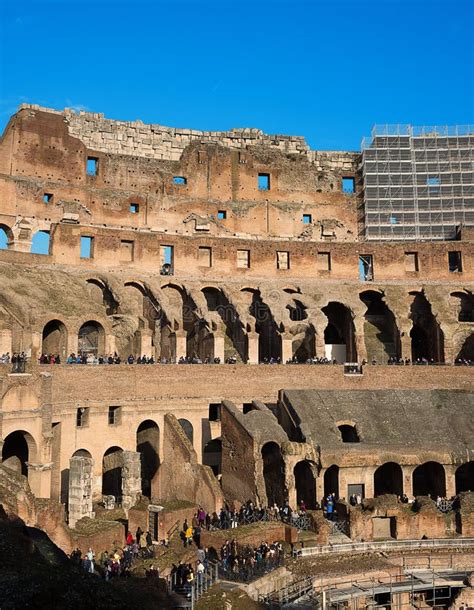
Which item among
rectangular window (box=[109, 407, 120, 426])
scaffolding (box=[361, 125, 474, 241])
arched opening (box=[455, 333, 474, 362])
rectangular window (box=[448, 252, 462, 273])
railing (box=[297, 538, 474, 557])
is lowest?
railing (box=[297, 538, 474, 557])

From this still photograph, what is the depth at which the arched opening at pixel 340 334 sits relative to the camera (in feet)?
117

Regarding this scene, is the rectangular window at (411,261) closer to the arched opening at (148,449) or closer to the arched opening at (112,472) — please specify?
the arched opening at (148,449)

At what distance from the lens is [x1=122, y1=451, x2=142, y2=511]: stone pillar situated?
23906 millimetres

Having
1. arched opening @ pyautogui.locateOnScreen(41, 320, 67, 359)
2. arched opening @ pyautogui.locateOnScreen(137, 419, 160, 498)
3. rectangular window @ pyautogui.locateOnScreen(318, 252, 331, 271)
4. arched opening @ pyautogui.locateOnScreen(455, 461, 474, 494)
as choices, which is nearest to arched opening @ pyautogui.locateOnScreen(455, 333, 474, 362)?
rectangular window @ pyautogui.locateOnScreen(318, 252, 331, 271)

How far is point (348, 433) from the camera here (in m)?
27.7

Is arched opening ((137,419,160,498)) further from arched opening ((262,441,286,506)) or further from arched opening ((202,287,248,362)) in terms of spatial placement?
arched opening ((202,287,248,362))

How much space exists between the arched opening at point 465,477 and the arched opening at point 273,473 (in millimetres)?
7931

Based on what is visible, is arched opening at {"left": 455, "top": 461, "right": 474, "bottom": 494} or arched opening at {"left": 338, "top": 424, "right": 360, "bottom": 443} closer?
arched opening at {"left": 338, "top": 424, "right": 360, "bottom": 443}

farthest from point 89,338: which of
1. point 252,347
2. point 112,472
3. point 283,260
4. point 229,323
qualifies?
point 283,260

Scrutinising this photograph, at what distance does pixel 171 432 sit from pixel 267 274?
14.2m

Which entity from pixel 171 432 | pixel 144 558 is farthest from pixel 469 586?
pixel 171 432

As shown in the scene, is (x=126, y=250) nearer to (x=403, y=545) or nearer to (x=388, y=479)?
(x=388, y=479)

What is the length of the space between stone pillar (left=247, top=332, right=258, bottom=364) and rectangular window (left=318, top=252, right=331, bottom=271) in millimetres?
8521

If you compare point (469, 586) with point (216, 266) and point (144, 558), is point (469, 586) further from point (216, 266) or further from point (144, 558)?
point (216, 266)
